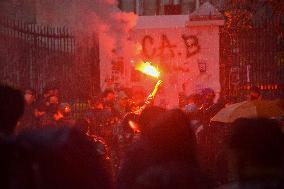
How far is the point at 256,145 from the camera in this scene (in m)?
3.51

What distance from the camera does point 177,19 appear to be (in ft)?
40.6

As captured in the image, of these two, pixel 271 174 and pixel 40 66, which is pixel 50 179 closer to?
pixel 271 174

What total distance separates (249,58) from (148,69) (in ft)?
7.89

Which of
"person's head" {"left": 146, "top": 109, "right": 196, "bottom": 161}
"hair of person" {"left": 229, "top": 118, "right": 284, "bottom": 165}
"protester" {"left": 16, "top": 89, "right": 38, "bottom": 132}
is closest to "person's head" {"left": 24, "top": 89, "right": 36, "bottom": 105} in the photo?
"protester" {"left": 16, "top": 89, "right": 38, "bottom": 132}

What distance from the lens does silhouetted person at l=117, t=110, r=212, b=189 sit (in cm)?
375

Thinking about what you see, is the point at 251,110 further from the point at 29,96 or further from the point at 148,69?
the point at 29,96

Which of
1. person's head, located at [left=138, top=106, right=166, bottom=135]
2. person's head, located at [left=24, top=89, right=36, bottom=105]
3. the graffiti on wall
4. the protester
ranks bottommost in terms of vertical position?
the protester

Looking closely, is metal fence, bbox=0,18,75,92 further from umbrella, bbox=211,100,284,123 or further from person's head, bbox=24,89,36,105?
umbrella, bbox=211,100,284,123

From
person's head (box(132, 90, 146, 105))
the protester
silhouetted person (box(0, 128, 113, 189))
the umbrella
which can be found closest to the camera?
silhouetted person (box(0, 128, 113, 189))

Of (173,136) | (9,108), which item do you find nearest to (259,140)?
(173,136)

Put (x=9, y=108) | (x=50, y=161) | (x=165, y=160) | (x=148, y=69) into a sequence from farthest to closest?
(x=148, y=69), (x=165, y=160), (x=9, y=108), (x=50, y=161)

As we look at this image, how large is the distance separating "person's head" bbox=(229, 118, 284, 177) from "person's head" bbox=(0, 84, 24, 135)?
4.34ft

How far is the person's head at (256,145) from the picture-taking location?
3500 millimetres

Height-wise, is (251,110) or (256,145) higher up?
(256,145)
